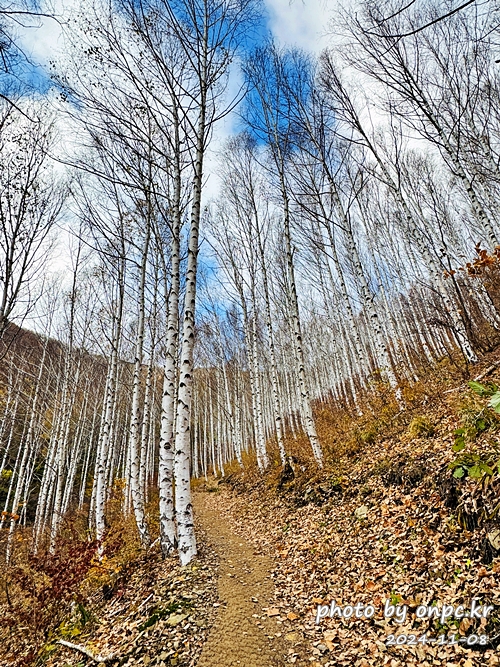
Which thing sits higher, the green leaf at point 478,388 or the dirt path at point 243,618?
the green leaf at point 478,388

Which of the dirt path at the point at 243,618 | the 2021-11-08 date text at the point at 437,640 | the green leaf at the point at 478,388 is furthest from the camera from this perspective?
the dirt path at the point at 243,618

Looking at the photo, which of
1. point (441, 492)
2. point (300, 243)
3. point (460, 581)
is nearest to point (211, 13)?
point (300, 243)

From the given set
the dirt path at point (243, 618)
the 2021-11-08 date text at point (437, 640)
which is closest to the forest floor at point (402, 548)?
the 2021-11-08 date text at point (437, 640)

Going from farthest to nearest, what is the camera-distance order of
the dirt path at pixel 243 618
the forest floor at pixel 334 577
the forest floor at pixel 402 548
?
the dirt path at pixel 243 618, the forest floor at pixel 334 577, the forest floor at pixel 402 548

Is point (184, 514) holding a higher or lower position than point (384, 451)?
lower

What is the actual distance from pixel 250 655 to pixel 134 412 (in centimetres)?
603

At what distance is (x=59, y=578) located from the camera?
18.6ft

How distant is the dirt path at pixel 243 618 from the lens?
119 inches

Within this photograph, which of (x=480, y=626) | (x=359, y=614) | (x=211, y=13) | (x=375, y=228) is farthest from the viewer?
(x=375, y=228)

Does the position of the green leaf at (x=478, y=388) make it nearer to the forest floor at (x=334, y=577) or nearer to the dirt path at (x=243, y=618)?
the forest floor at (x=334, y=577)

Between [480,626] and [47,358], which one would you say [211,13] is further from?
[47,358]

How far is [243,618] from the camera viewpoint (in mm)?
3686

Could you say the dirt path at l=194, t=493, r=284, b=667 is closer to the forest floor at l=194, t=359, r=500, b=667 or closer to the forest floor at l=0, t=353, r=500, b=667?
the forest floor at l=0, t=353, r=500, b=667

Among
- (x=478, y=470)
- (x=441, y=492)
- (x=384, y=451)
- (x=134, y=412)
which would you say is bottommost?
(x=441, y=492)
